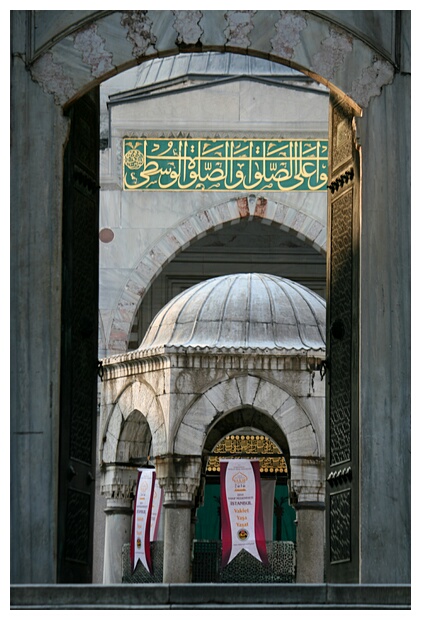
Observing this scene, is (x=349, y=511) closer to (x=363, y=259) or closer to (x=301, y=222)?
(x=363, y=259)

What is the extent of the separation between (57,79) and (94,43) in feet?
0.71

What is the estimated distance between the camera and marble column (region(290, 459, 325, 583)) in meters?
11.8

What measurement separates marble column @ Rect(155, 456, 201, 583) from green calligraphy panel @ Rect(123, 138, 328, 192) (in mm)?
7771

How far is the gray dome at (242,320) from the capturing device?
1189cm

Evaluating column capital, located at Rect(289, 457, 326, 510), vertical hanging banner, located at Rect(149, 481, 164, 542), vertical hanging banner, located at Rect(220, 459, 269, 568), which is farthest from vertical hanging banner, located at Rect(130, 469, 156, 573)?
column capital, located at Rect(289, 457, 326, 510)

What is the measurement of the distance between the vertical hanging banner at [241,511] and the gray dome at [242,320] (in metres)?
0.94

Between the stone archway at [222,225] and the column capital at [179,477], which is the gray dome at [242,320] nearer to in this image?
the column capital at [179,477]

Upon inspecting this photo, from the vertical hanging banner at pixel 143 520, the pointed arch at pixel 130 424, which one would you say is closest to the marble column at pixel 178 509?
the pointed arch at pixel 130 424

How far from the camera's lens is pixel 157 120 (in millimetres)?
19078

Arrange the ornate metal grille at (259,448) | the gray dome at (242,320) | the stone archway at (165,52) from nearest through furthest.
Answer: the stone archway at (165,52)
the gray dome at (242,320)
the ornate metal grille at (259,448)

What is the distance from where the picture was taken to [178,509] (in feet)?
37.9

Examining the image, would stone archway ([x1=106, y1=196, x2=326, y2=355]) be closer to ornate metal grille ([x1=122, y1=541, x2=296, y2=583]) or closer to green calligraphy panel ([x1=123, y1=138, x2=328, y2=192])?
green calligraphy panel ([x1=123, y1=138, x2=328, y2=192])

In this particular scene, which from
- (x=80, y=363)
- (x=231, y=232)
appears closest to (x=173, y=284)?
(x=231, y=232)

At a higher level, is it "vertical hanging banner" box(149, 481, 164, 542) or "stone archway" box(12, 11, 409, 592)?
"stone archway" box(12, 11, 409, 592)
